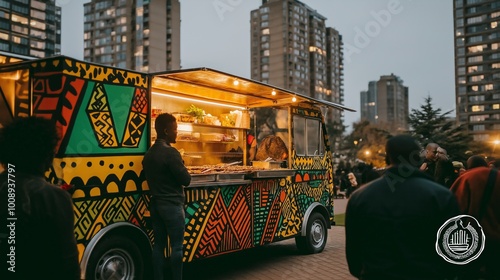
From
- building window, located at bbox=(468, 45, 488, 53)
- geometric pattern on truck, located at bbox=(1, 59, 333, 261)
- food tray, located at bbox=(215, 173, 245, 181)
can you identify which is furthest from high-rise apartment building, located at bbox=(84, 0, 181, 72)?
geometric pattern on truck, located at bbox=(1, 59, 333, 261)

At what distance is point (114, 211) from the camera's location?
5.38 meters

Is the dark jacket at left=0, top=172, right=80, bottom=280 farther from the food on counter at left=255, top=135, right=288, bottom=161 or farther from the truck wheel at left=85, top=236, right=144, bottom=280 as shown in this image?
the food on counter at left=255, top=135, right=288, bottom=161

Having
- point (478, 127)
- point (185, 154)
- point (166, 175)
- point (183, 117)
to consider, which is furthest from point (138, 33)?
point (166, 175)

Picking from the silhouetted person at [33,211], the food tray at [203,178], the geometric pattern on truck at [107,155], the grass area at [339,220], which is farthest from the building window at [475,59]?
the silhouetted person at [33,211]

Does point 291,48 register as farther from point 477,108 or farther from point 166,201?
point 166,201

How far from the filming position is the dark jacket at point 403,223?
283cm

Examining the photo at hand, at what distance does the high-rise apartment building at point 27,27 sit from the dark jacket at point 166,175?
8956cm

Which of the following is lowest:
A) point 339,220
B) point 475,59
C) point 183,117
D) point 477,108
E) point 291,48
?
point 339,220

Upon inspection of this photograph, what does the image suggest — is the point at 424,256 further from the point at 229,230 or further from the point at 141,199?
the point at 229,230

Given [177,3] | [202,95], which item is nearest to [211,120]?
[202,95]

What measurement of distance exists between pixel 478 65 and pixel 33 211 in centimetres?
12920

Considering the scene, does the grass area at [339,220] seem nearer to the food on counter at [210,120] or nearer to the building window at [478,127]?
the food on counter at [210,120]

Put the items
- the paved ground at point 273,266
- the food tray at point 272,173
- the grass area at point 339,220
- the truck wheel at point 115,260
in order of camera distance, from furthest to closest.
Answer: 1. the grass area at point 339,220
2. the food tray at point 272,173
3. the paved ground at point 273,266
4. the truck wheel at point 115,260

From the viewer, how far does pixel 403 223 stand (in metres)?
2.86
